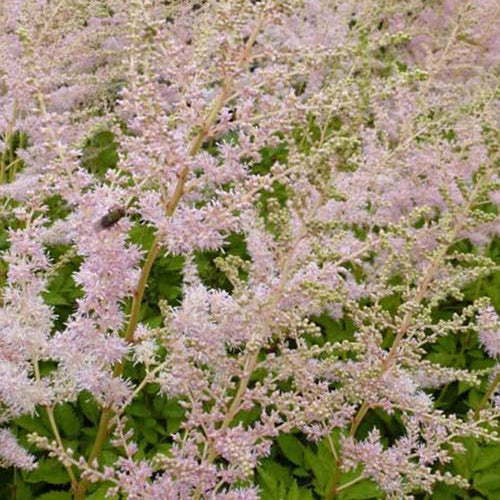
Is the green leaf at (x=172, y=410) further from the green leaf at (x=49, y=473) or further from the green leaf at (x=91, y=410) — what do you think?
the green leaf at (x=49, y=473)

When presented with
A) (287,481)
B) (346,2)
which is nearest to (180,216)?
(287,481)

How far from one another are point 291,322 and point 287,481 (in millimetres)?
1237

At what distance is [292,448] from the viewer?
124 inches

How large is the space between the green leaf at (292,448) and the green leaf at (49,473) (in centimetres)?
88

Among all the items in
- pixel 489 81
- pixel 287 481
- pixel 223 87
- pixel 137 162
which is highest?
pixel 223 87

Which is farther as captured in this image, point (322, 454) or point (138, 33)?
point (322, 454)

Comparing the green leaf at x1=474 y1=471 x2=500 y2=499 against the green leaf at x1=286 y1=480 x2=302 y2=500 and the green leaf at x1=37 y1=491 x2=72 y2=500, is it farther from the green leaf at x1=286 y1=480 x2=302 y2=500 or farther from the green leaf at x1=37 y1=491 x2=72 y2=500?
the green leaf at x1=37 y1=491 x2=72 y2=500

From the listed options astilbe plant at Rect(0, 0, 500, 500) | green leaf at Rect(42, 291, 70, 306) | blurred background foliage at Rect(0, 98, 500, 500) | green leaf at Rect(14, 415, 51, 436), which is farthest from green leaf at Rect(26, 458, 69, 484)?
green leaf at Rect(42, 291, 70, 306)

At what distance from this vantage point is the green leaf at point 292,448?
311 centimetres

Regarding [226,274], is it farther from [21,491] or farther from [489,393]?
[489,393]

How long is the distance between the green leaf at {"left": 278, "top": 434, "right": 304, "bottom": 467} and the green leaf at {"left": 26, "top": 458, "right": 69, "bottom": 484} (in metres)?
0.88

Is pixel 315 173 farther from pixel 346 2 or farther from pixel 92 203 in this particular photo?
pixel 346 2

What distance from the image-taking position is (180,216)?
2121mm

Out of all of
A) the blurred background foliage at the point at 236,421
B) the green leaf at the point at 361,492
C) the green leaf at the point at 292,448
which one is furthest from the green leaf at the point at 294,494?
the green leaf at the point at 292,448
